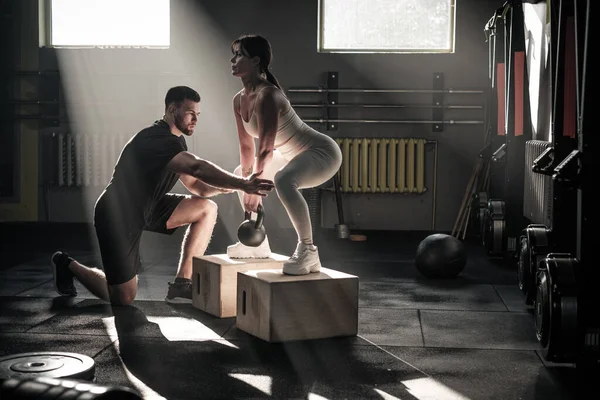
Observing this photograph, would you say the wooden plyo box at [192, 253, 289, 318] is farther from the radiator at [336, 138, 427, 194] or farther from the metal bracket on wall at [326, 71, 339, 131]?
the metal bracket on wall at [326, 71, 339, 131]

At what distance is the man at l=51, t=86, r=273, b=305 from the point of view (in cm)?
389

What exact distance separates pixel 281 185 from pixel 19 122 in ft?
17.6

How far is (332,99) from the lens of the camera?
24.8 ft

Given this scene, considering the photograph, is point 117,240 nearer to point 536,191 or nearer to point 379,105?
point 536,191

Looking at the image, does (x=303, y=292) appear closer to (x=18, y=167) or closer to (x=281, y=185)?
(x=281, y=185)

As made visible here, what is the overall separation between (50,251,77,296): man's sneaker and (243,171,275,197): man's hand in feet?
4.23

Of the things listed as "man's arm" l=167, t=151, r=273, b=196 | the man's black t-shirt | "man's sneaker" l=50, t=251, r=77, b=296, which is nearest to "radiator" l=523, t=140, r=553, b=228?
"man's arm" l=167, t=151, r=273, b=196

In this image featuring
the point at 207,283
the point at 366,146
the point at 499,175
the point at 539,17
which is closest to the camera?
the point at 207,283

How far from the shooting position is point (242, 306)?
11.5ft

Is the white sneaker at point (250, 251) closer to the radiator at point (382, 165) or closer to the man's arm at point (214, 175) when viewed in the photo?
the man's arm at point (214, 175)

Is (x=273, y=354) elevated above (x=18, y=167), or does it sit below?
below

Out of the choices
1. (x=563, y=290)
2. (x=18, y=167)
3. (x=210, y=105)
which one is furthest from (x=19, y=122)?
(x=563, y=290)

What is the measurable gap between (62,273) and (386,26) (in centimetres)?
438

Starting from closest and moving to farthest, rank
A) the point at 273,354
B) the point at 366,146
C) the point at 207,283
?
the point at 273,354
the point at 207,283
the point at 366,146
